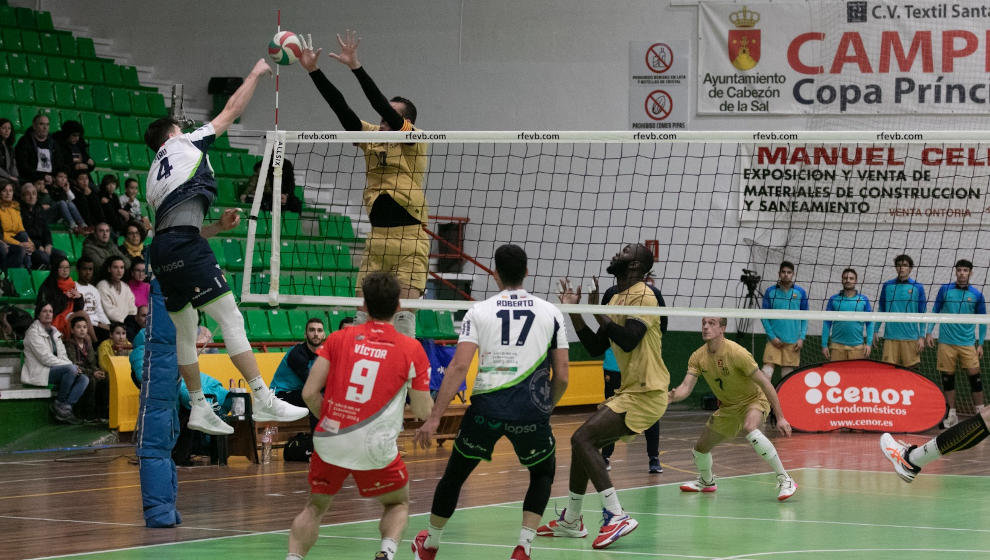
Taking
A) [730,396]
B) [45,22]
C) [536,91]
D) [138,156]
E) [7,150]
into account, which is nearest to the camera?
[730,396]

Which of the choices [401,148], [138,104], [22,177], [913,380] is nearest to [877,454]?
[913,380]

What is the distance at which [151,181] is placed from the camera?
8016mm

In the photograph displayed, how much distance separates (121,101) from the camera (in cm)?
2058

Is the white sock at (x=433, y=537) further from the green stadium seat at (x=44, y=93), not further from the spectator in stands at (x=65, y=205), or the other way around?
the green stadium seat at (x=44, y=93)

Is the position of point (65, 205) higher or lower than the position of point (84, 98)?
lower

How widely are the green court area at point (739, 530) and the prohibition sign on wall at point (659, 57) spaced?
1065 centimetres

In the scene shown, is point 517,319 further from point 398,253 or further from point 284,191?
point 284,191

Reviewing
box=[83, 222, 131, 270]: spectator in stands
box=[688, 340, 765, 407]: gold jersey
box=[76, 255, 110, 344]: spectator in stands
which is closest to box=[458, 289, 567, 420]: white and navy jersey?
box=[688, 340, 765, 407]: gold jersey

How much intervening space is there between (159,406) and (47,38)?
13.6 metres

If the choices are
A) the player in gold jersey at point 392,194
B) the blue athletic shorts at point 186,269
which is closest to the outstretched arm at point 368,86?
the player in gold jersey at point 392,194

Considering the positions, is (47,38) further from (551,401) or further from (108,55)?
(551,401)

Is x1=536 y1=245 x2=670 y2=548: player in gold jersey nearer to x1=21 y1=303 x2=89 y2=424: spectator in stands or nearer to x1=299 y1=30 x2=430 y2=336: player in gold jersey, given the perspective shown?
x1=299 y1=30 x2=430 y2=336: player in gold jersey

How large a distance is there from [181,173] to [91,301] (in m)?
7.61

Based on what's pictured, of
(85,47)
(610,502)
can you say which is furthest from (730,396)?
(85,47)
